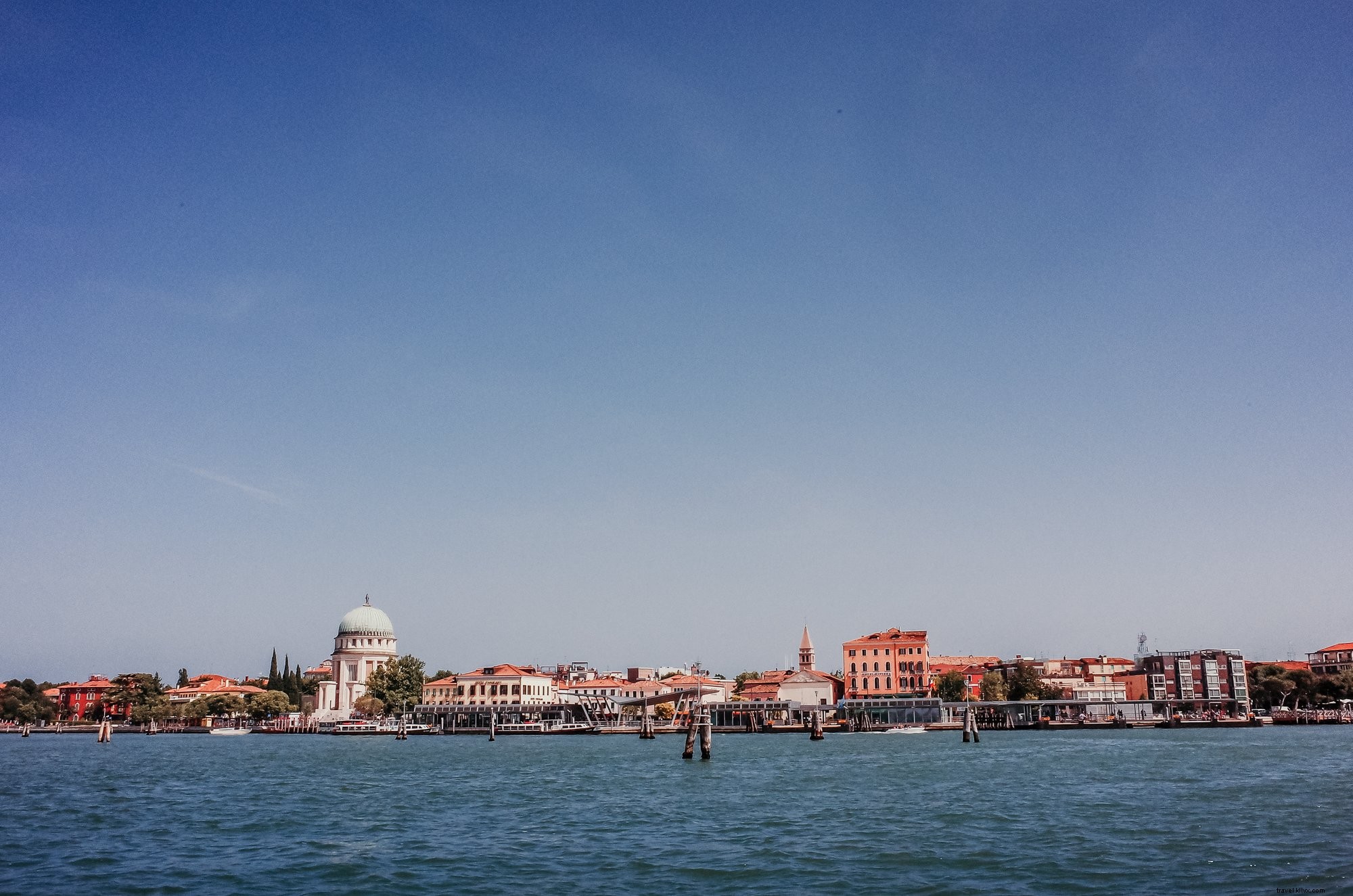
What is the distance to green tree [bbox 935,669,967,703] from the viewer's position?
110m

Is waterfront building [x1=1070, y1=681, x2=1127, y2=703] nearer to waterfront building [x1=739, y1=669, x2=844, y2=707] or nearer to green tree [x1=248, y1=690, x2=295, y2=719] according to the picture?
waterfront building [x1=739, y1=669, x2=844, y2=707]

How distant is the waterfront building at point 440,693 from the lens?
124750mm

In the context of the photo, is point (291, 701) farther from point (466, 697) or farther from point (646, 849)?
point (646, 849)

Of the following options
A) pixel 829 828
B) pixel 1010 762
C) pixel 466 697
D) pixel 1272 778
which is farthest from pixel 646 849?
pixel 466 697

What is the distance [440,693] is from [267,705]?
20.3 m

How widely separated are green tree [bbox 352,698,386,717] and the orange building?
50499mm

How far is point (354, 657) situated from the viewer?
435 feet

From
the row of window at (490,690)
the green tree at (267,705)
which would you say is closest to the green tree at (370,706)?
the row of window at (490,690)

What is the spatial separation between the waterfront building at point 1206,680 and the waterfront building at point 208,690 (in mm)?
102051

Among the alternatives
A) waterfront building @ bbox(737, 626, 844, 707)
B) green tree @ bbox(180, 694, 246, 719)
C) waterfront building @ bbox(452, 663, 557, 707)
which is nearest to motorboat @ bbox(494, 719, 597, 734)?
waterfront building @ bbox(452, 663, 557, 707)

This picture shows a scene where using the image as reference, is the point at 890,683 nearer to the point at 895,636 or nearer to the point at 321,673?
the point at 895,636

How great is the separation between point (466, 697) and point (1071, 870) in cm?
10993

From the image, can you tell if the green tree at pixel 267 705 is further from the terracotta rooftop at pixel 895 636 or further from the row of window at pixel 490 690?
the terracotta rooftop at pixel 895 636

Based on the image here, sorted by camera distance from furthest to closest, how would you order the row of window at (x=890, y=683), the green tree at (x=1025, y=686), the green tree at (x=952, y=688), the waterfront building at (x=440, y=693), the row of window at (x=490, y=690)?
1. the waterfront building at (x=440, y=693)
2. the row of window at (x=490, y=690)
3. the green tree at (x=952, y=688)
4. the green tree at (x=1025, y=686)
5. the row of window at (x=890, y=683)
